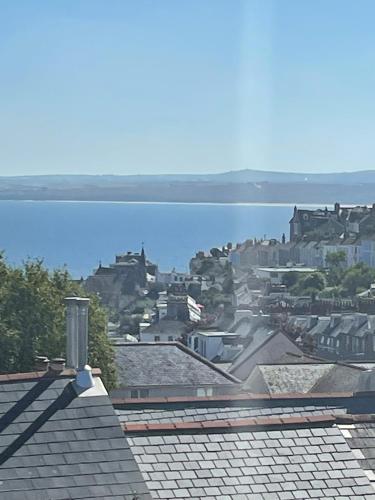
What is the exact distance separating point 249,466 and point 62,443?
1.41 metres

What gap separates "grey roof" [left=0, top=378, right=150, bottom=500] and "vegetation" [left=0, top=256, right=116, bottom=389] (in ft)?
42.9

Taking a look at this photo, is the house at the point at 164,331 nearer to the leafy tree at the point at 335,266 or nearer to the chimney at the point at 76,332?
the leafy tree at the point at 335,266

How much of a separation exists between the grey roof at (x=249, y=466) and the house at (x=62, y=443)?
245 mm

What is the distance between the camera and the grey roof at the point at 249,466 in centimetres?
903

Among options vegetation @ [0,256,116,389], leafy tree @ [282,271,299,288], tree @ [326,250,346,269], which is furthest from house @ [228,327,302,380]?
tree @ [326,250,346,269]

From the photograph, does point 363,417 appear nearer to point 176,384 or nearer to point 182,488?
point 182,488

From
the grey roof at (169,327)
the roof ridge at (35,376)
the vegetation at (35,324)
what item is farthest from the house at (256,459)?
the grey roof at (169,327)

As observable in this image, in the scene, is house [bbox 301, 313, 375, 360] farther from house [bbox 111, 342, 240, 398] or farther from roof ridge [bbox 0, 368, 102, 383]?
roof ridge [bbox 0, 368, 102, 383]

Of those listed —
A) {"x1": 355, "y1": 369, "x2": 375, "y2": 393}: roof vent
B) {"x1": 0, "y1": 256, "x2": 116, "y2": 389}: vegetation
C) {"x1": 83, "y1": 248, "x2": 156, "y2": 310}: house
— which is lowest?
{"x1": 83, "y1": 248, "x2": 156, "y2": 310}: house

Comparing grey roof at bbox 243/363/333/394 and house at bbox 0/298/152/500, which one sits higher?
house at bbox 0/298/152/500

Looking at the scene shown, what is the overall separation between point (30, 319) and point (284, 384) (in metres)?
11.2

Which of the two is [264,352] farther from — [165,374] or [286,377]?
[165,374]

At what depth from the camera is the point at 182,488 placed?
29.3ft

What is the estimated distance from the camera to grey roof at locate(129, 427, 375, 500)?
9.03m
